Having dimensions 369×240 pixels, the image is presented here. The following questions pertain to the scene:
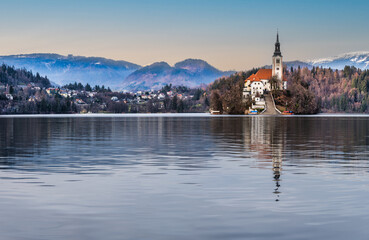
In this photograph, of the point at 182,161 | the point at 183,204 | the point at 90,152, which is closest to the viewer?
the point at 183,204

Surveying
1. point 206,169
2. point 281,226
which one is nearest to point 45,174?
point 206,169

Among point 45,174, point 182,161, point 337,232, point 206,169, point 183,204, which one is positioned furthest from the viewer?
point 182,161

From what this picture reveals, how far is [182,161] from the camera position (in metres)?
35.4

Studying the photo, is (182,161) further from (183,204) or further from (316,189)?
(183,204)

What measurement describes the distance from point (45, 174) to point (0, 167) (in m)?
5.26

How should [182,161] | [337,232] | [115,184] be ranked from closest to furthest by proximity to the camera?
[337,232]
[115,184]
[182,161]

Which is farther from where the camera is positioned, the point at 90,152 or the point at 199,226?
the point at 90,152

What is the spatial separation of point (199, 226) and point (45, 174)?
15227 millimetres

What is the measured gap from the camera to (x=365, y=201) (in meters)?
19.0

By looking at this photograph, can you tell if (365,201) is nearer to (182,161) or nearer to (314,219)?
(314,219)

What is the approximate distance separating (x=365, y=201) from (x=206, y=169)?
12.7 meters

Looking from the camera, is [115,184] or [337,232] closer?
[337,232]

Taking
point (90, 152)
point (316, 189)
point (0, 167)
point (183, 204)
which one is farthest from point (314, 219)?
point (90, 152)

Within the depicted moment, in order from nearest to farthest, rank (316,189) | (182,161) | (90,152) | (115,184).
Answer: (316,189)
(115,184)
(182,161)
(90,152)
